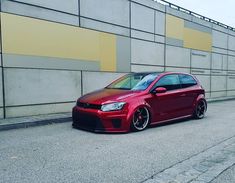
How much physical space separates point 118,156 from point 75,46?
5968 mm

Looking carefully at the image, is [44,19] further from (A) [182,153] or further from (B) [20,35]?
(A) [182,153]

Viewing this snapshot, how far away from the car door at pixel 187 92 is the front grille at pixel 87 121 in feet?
9.69

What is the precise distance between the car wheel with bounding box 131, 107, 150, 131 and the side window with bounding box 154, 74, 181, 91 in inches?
33.7

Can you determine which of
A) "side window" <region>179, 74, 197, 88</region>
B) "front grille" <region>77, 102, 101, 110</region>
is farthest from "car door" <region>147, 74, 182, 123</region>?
"front grille" <region>77, 102, 101, 110</region>

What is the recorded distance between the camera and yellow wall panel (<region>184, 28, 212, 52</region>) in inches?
626

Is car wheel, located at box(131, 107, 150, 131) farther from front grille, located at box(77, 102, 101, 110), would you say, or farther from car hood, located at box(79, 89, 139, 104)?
front grille, located at box(77, 102, 101, 110)

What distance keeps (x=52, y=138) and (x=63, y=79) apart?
3.84 metres

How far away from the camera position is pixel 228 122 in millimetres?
7891

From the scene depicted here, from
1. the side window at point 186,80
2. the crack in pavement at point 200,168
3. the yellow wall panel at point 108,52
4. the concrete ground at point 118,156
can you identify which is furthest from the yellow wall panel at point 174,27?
the crack in pavement at point 200,168

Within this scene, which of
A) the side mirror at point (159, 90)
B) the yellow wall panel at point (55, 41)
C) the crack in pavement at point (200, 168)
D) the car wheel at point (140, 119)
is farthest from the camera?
the yellow wall panel at point (55, 41)

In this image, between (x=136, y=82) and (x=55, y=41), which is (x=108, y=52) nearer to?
(x=55, y=41)

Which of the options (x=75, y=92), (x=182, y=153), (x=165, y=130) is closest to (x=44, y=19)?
(x=75, y=92)

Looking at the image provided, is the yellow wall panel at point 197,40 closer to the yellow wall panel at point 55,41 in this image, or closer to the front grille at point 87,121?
the yellow wall panel at point 55,41

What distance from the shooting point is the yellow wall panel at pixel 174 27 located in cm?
1435
